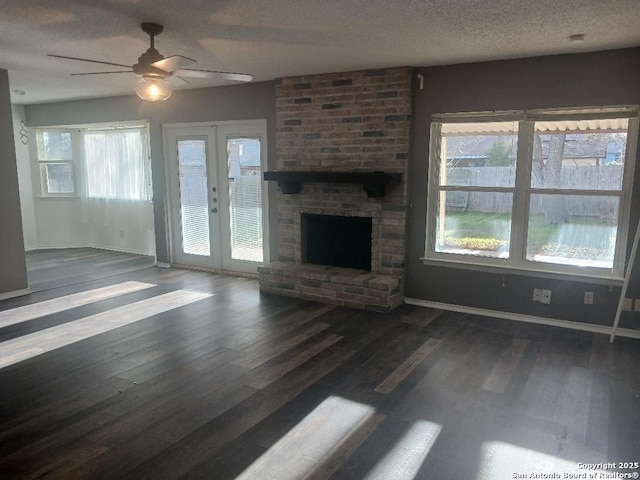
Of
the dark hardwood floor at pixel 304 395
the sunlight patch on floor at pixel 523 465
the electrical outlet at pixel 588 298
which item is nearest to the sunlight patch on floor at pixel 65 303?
the dark hardwood floor at pixel 304 395

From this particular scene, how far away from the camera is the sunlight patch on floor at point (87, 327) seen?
3.78 metres

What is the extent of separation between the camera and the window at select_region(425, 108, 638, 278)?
13.6 ft

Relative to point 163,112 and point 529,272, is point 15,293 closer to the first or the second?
point 163,112

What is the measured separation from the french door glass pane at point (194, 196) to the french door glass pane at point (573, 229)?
410 centimetres

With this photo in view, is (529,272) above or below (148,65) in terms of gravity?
below

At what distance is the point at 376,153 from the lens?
5.00 metres

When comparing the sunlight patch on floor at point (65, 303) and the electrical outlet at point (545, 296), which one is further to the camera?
the sunlight patch on floor at point (65, 303)

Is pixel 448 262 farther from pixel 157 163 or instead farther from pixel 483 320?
pixel 157 163

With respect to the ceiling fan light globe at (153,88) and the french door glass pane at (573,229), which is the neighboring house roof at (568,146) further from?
the ceiling fan light globe at (153,88)

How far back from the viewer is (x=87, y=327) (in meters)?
4.32

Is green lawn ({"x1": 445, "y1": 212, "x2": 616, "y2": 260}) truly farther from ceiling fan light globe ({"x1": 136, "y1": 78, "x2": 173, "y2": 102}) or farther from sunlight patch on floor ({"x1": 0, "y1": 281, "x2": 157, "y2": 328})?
sunlight patch on floor ({"x1": 0, "y1": 281, "x2": 157, "y2": 328})

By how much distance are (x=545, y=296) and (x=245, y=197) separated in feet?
12.0

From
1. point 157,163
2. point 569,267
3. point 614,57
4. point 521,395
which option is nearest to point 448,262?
point 569,267

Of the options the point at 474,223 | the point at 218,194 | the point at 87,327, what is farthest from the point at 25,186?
the point at 474,223
